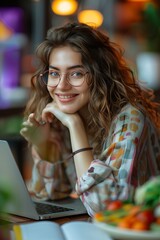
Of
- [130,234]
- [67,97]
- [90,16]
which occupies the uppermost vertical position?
[130,234]

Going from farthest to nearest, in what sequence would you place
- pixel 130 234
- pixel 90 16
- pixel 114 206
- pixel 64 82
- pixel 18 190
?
pixel 90 16, pixel 64 82, pixel 18 190, pixel 114 206, pixel 130 234

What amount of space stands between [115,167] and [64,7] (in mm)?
4614

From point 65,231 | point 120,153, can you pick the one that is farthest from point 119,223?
point 120,153

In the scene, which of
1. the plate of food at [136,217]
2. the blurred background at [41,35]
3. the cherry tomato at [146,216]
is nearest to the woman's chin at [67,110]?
the plate of food at [136,217]

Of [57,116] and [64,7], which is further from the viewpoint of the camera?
[64,7]

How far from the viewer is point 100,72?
288cm

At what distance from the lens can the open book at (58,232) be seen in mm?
2158

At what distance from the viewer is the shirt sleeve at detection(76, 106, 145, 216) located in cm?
263

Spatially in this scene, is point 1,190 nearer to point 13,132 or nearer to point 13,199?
point 13,199

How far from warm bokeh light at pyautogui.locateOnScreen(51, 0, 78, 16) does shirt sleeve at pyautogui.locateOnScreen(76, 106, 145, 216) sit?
417 centimetres

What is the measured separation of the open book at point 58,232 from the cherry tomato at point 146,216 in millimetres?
203

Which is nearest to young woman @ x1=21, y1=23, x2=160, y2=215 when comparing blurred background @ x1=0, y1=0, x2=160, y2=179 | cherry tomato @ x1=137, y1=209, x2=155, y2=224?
cherry tomato @ x1=137, y1=209, x2=155, y2=224

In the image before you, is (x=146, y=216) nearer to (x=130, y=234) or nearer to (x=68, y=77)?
(x=130, y=234)

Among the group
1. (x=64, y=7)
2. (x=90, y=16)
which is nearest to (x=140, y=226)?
(x=64, y=7)
